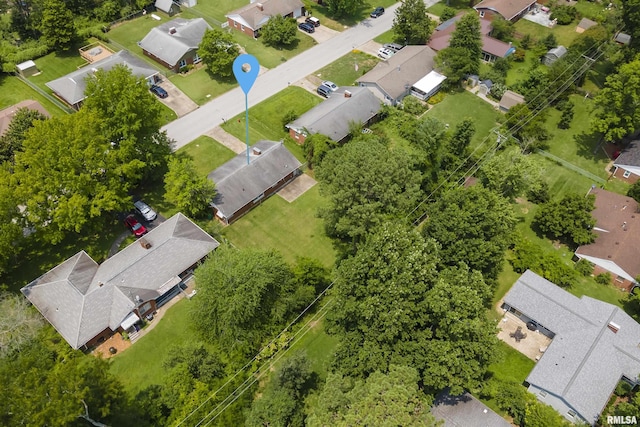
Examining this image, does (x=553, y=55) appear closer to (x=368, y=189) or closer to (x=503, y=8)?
(x=503, y=8)

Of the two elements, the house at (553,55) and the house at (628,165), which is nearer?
the house at (628,165)

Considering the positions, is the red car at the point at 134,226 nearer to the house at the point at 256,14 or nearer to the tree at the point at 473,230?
the tree at the point at 473,230

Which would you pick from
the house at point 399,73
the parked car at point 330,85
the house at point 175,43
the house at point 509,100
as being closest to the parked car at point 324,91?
the parked car at point 330,85

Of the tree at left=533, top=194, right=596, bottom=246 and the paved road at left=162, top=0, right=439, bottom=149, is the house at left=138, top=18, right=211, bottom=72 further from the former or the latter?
the tree at left=533, top=194, right=596, bottom=246

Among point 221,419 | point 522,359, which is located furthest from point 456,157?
point 221,419

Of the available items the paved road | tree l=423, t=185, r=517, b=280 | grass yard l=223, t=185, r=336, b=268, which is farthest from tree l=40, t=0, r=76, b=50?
tree l=423, t=185, r=517, b=280

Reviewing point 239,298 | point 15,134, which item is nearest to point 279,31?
point 15,134

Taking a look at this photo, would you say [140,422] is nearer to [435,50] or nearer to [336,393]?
[336,393]
